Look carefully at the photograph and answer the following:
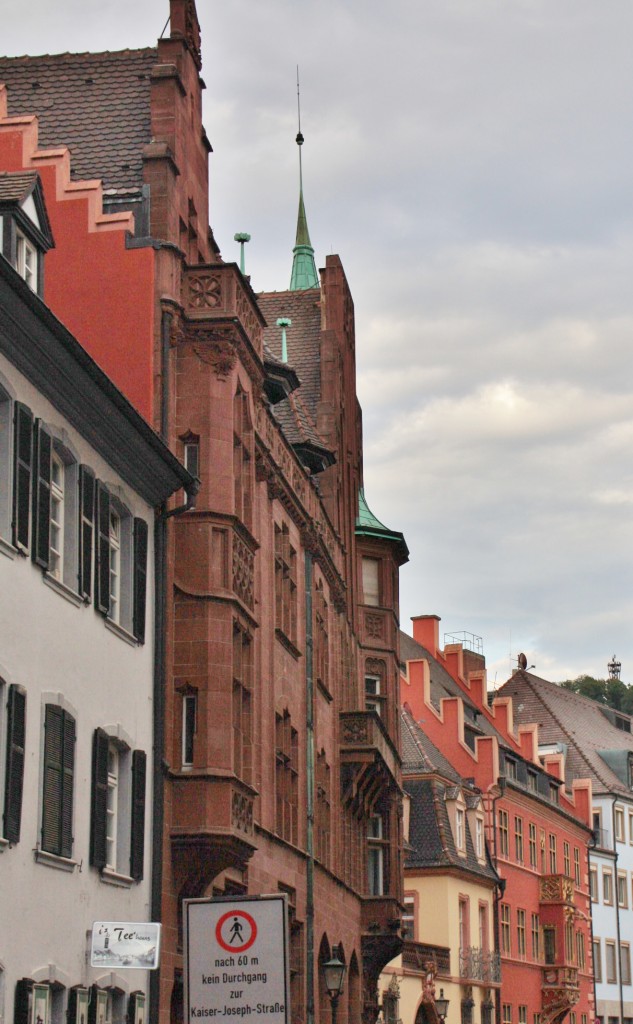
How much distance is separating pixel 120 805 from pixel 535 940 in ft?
169

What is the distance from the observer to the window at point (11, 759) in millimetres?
20156

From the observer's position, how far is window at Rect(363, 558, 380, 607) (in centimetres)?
5362

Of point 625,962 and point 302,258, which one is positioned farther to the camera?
point 625,962

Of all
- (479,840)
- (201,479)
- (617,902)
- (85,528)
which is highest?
(201,479)

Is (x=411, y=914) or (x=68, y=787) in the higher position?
(x=411, y=914)

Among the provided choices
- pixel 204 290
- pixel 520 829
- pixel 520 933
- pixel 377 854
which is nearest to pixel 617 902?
pixel 520 829

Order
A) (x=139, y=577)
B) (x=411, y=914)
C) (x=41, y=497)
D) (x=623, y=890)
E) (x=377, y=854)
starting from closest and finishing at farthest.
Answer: (x=41, y=497) < (x=139, y=577) < (x=377, y=854) < (x=411, y=914) < (x=623, y=890)

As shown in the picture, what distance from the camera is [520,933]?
236 feet

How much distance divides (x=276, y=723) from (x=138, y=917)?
34.7ft

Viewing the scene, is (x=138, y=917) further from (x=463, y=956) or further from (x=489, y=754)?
(x=489, y=754)

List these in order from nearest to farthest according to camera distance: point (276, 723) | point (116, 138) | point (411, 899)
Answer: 1. point (116, 138)
2. point (276, 723)
3. point (411, 899)

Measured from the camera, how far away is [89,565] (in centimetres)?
2425

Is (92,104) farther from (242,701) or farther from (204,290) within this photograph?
(242,701)

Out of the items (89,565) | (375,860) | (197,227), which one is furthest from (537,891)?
(89,565)
